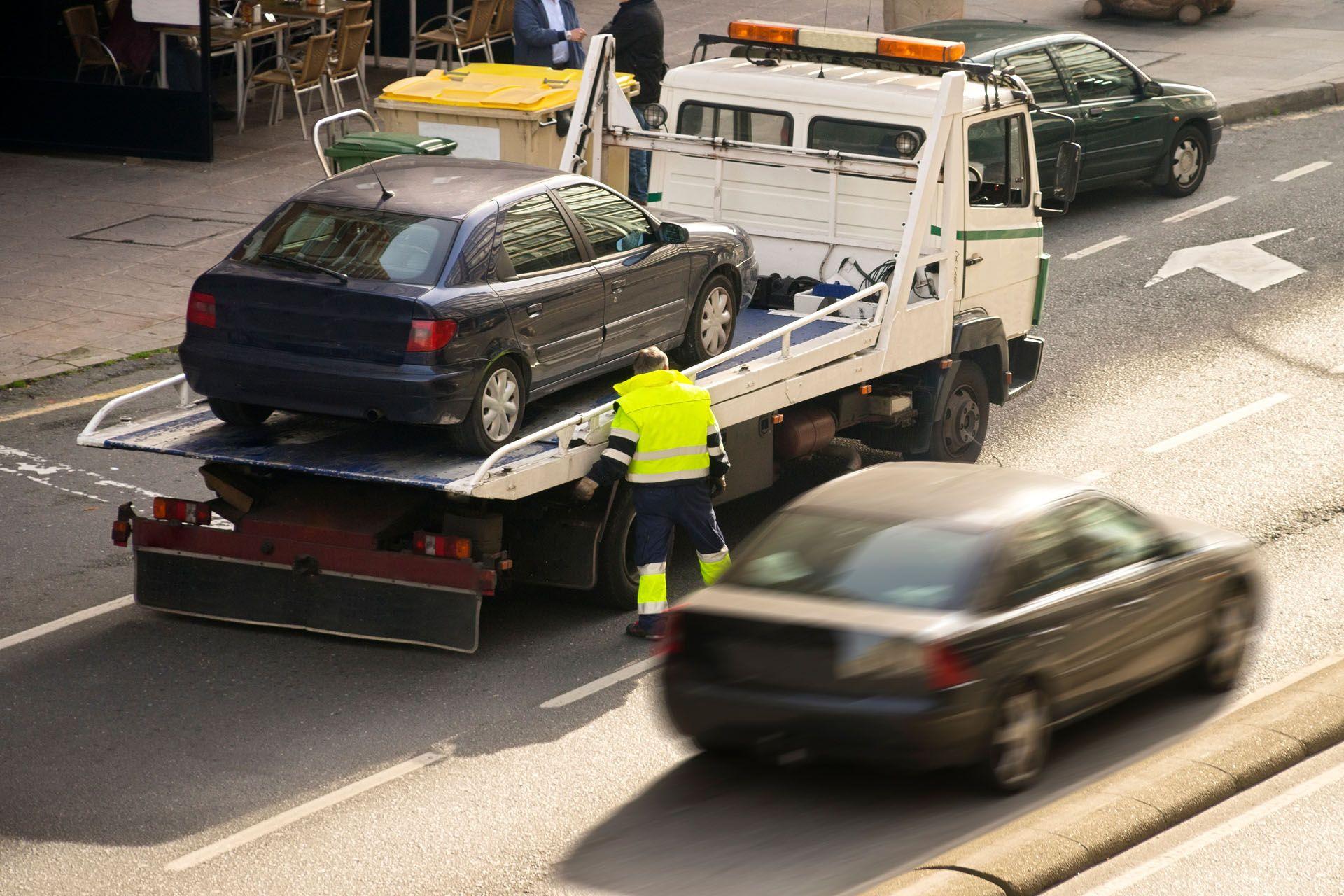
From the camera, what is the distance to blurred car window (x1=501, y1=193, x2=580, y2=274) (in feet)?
33.0

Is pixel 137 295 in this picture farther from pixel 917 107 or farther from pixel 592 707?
pixel 592 707

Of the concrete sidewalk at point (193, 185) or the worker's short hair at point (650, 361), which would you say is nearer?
the worker's short hair at point (650, 361)

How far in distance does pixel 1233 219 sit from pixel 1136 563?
1102 centimetres

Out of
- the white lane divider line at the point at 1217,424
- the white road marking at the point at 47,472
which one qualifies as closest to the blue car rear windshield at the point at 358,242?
the white road marking at the point at 47,472

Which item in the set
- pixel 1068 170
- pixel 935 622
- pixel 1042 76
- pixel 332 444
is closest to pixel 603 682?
pixel 332 444

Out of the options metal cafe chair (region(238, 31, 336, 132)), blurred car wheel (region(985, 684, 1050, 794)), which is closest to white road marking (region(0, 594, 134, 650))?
blurred car wheel (region(985, 684, 1050, 794))

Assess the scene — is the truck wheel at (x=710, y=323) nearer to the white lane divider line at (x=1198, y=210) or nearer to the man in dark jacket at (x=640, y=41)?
the man in dark jacket at (x=640, y=41)

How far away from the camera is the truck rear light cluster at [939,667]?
7.54 m

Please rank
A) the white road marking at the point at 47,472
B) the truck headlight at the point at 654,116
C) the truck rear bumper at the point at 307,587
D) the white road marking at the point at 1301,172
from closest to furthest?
the truck rear bumper at the point at 307,587 < the white road marking at the point at 47,472 < the truck headlight at the point at 654,116 < the white road marking at the point at 1301,172

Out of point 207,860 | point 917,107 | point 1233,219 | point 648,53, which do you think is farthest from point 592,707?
point 1233,219

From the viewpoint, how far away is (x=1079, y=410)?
14219 millimetres

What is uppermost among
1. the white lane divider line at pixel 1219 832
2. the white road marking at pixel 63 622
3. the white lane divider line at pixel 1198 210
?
the white lane divider line at pixel 1198 210

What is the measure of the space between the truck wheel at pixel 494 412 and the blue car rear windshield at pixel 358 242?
0.60 metres

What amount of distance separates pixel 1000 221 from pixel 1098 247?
5.49m
